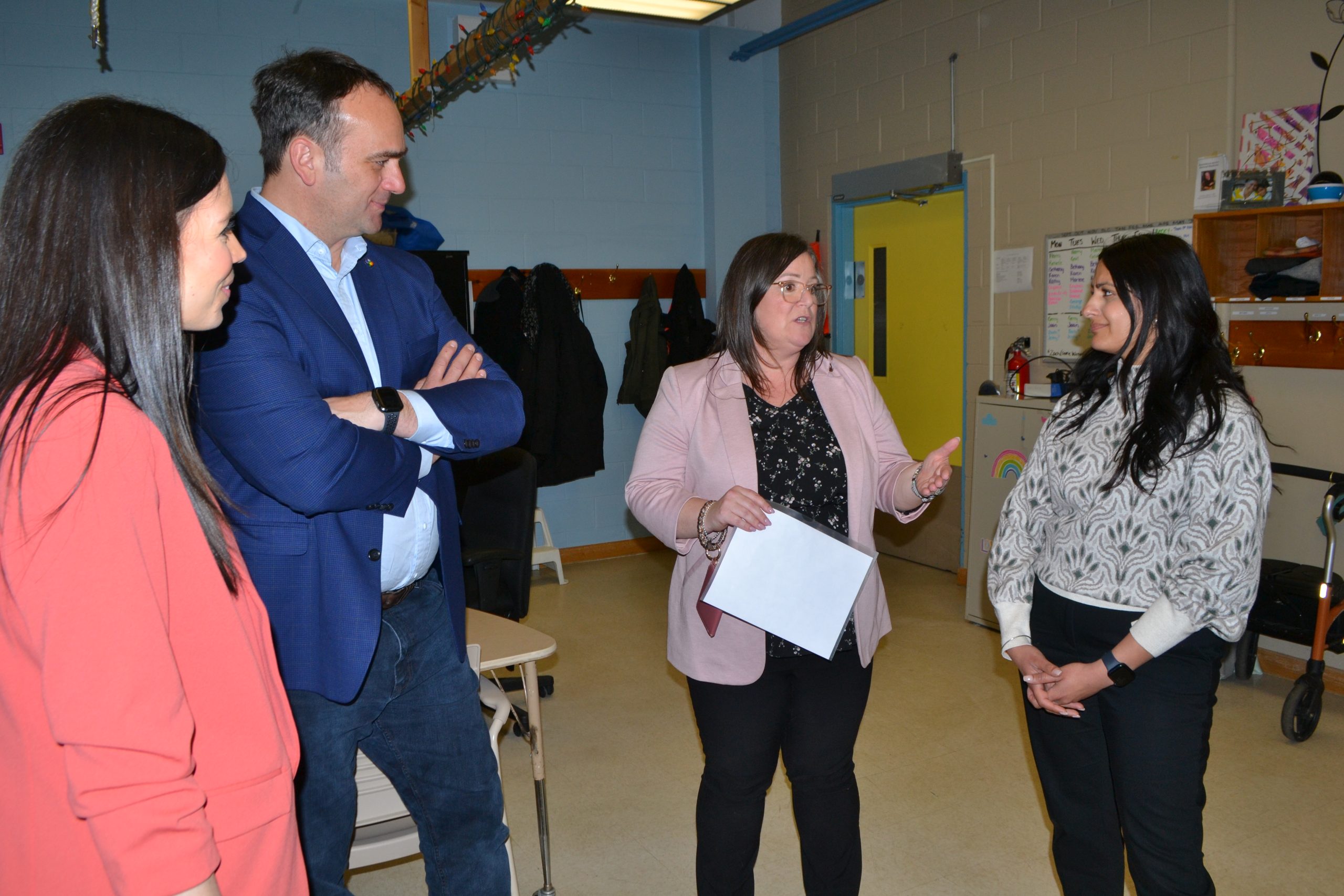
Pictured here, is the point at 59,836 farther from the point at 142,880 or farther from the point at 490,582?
the point at 490,582

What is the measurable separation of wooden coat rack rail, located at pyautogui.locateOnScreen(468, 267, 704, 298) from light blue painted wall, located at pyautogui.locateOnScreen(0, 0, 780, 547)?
0.18ft

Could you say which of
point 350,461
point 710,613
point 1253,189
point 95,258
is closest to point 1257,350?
point 1253,189

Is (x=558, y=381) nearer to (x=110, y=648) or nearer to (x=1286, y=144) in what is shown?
(x=1286, y=144)

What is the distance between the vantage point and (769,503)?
5.83ft

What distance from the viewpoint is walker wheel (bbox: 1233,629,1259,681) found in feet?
12.1

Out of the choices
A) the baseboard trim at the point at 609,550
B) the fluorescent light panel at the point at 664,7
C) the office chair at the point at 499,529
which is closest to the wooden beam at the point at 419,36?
the fluorescent light panel at the point at 664,7

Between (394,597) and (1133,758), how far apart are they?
50.9 inches

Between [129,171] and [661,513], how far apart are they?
1.17m

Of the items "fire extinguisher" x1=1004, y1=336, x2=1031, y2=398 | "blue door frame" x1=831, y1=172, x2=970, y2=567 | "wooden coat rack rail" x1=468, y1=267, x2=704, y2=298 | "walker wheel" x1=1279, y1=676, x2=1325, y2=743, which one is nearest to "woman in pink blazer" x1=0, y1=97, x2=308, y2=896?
"walker wheel" x1=1279, y1=676, x2=1325, y2=743

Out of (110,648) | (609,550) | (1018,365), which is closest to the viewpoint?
(110,648)

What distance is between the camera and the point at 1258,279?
3.60 metres

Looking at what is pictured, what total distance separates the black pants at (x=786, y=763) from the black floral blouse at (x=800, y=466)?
0.24 feet

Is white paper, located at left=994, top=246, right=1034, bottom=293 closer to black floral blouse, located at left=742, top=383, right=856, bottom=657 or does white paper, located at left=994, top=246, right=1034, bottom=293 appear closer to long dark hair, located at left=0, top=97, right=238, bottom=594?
black floral blouse, located at left=742, top=383, right=856, bottom=657

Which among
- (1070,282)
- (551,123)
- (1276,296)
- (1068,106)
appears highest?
(551,123)
